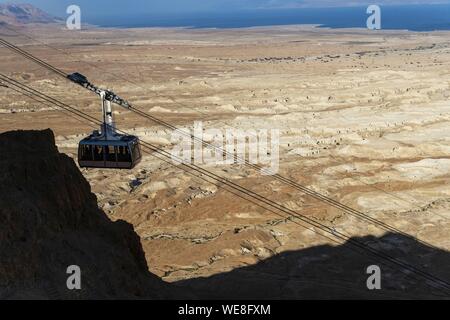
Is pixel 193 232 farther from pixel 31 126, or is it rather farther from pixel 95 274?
pixel 31 126

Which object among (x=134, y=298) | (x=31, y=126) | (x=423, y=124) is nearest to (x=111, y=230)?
(x=134, y=298)

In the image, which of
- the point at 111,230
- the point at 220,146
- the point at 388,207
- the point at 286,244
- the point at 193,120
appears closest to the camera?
the point at 111,230

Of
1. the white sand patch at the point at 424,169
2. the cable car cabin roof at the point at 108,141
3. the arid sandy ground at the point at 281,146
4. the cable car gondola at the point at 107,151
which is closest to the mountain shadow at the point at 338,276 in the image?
the arid sandy ground at the point at 281,146

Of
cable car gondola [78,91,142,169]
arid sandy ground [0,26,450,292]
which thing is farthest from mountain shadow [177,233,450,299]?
cable car gondola [78,91,142,169]

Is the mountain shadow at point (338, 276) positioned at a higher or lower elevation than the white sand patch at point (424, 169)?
lower

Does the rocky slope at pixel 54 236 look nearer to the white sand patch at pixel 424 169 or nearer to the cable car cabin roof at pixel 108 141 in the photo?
the cable car cabin roof at pixel 108 141

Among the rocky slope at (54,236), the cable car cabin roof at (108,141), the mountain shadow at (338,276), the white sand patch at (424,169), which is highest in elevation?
the cable car cabin roof at (108,141)
